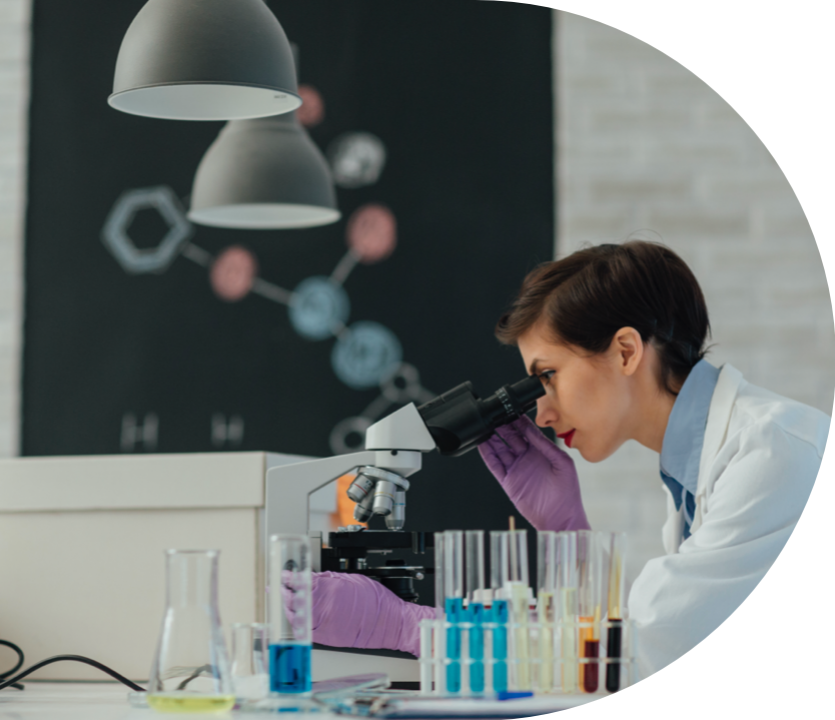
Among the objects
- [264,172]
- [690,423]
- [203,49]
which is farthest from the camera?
[264,172]

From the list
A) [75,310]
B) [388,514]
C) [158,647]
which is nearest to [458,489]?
[75,310]

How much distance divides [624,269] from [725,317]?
1.83 m

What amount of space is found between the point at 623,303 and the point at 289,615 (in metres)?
0.81

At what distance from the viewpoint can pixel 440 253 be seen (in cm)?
336

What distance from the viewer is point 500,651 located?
0.98m

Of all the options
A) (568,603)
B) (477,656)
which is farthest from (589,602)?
(477,656)

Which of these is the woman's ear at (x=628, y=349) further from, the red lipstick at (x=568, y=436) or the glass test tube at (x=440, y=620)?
the glass test tube at (x=440, y=620)

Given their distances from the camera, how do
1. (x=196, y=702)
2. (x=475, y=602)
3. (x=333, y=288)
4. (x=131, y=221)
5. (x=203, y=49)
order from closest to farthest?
1. (x=196, y=702)
2. (x=475, y=602)
3. (x=203, y=49)
4. (x=333, y=288)
5. (x=131, y=221)

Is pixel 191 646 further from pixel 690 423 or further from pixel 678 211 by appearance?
pixel 678 211

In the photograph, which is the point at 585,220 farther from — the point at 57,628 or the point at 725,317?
the point at 57,628

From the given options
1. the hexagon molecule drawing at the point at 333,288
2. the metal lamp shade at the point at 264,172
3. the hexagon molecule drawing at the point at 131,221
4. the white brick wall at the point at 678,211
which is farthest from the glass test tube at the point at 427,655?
the hexagon molecule drawing at the point at 131,221

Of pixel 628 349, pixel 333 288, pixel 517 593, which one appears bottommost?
pixel 517 593

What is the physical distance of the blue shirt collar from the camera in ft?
4.92

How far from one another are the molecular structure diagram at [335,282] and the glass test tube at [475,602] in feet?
7.39
